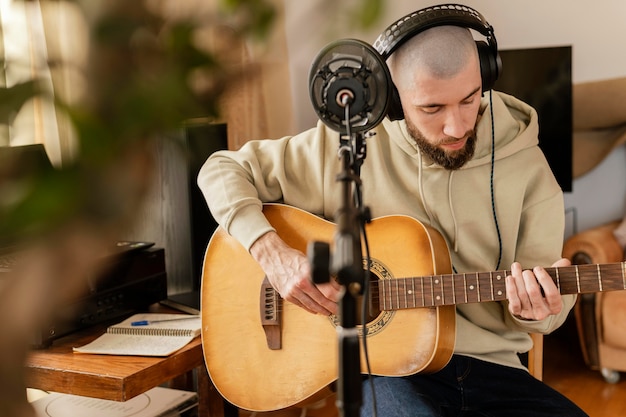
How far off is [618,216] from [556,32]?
835 mm

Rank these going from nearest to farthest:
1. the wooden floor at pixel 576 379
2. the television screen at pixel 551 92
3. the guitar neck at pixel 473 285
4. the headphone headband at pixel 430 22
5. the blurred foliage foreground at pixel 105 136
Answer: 1. the blurred foliage foreground at pixel 105 136
2. the guitar neck at pixel 473 285
3. the headphone headband at pixel 430 22
4. the wooden floor at pixel 576 379
5. the television screen at pixel 551 92

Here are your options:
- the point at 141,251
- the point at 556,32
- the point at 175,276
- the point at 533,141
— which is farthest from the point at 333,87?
the point at 556,32

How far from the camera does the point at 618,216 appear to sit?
3.11 metres

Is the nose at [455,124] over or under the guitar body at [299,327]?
over

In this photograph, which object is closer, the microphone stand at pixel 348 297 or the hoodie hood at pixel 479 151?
the microphone stand at pixel 348 297

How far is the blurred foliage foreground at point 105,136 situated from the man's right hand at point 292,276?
1080mm

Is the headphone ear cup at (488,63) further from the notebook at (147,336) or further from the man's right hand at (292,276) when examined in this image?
the notebook at (147,336)

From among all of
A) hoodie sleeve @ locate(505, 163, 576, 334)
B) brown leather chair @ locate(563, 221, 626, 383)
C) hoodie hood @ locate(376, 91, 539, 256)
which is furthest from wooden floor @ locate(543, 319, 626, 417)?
hoodie hood @ locate(376, 91, 539, 256)

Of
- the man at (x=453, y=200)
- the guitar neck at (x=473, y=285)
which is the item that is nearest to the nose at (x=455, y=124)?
the man at (x=453, y=200)

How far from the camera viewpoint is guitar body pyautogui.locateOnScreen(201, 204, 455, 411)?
4.57 feet

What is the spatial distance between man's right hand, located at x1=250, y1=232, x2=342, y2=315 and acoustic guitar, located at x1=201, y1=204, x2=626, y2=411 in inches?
2.2

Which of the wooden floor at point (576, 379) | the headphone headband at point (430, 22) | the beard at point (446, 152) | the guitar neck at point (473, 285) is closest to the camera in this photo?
the guitar neck at point (473, 285)

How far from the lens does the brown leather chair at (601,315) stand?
248 cm

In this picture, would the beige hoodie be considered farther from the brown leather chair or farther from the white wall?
the white wall
